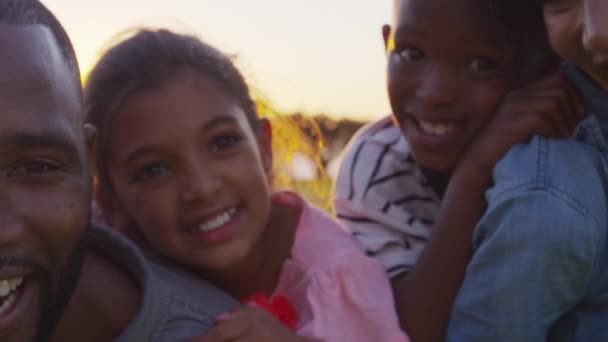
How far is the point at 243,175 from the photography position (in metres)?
2.91

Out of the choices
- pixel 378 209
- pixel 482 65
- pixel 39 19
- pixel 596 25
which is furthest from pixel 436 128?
pixel 39 19

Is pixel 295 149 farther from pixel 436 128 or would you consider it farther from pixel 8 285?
pixel 8 285

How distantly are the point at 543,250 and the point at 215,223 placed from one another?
107 centimetres

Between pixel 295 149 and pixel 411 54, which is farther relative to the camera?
pixel 295 149

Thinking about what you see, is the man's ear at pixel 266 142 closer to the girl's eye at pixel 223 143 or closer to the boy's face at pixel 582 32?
the girl's eye at pixel 223 143

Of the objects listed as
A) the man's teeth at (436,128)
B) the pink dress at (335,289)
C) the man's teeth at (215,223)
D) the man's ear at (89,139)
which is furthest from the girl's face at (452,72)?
the man's ear at (89,139)

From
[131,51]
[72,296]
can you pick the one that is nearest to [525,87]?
[131,51]

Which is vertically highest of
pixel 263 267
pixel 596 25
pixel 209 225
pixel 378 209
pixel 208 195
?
pixel 596 25

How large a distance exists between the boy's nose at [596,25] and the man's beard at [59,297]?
53.1 inches

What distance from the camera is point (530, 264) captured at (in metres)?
2.37

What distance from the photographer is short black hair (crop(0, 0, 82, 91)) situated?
6.77 ft

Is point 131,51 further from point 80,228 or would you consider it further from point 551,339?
point 551,339

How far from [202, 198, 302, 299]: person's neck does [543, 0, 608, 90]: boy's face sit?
119 centimetres

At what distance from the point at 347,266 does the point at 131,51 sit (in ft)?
3.47
